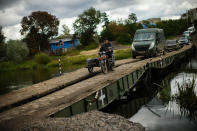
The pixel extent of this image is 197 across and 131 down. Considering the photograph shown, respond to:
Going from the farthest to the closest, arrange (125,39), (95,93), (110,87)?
1. (125,39)
2. (110,87)
3. (95,93)

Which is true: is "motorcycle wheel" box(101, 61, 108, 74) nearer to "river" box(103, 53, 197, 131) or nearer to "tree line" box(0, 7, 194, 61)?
"river" box(103, 53, 197, 131)

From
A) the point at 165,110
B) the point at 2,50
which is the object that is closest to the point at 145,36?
the point at 165,110

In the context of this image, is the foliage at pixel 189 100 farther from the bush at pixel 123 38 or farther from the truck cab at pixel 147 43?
the bush at pixel 123 38

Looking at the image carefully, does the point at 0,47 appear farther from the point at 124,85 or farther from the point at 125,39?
the point at 124,85

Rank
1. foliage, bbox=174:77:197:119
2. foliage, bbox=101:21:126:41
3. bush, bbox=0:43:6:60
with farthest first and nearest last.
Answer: foliage, bbox=101:21:126:41 → bush, bbox=0:43:6:60 → foliage, bbox=174:77:197:119

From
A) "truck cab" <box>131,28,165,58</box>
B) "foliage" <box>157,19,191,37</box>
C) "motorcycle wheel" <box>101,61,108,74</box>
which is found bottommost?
"motorcycle wheel" <box>101,61,108,74</box>

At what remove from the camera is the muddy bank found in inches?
216

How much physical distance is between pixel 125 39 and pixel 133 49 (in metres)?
39.8

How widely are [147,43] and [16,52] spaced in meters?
41.1

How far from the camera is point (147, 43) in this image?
18.9 metres

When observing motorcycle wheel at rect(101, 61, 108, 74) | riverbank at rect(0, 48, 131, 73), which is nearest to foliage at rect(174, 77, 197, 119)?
motorcycle wheel at rect(101, 61, 108, 74)

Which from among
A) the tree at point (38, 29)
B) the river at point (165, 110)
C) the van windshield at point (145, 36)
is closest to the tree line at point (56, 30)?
the tree at point (38, 29)

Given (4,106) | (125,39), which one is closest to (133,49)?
(4,106)

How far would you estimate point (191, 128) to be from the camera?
762 centimetres
